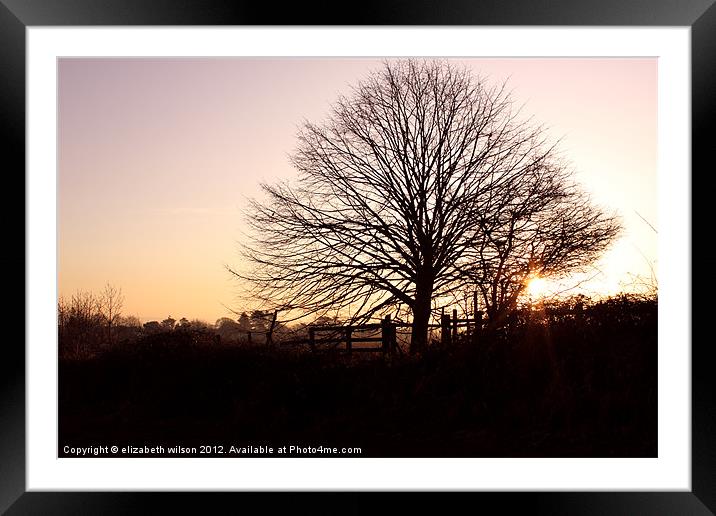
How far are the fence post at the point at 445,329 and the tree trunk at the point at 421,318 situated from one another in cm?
28

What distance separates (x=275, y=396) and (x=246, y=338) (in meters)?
2.35

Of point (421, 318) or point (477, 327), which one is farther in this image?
point (421, 318)

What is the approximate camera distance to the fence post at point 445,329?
23.3 feet

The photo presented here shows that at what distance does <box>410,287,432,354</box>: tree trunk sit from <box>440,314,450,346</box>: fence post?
283mm

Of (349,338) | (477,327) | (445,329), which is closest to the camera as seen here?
(477,327)

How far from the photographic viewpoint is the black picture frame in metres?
3.56

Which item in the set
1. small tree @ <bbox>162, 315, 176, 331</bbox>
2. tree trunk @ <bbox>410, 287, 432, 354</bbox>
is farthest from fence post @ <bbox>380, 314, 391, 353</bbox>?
small tree @ <bbox>162, 315, 176, 331</bbox>

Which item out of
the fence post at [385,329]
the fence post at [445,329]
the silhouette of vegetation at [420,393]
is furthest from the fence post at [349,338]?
the silhouette of vegetation at [420,393]

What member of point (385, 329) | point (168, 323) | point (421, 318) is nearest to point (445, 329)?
point (421, 318)
